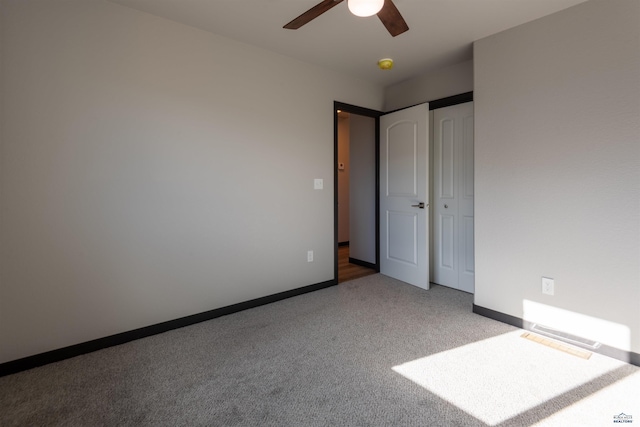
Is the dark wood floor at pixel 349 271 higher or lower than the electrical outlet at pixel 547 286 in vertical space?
lower

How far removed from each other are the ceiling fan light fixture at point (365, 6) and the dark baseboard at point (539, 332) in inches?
99.3

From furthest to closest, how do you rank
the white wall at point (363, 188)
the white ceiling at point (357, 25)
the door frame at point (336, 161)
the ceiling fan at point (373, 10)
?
the white wall at point (363, 188) → the door frame at point (336, 161) → the white ceiling at point (357, 25) → the ceiling fan at point (373, 10)

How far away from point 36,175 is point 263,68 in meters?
1.97

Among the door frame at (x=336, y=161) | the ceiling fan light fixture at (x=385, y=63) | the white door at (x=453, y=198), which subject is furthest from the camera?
the door frame at (x=336, y=161)

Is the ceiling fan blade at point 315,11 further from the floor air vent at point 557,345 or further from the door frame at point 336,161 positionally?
the floor air vent at point 557,345

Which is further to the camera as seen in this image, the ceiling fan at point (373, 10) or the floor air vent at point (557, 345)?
the floor air vent at point (557, 345)

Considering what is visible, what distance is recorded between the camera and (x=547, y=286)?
7.74 ft

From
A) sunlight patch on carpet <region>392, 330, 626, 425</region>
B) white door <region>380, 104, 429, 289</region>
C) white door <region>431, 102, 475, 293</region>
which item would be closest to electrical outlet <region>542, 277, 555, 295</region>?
sunlight patch on carpet <region>392, 330, 626, 425</region>

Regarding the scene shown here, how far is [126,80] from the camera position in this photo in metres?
2.23

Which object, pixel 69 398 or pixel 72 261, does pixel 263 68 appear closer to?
pixel 72 261

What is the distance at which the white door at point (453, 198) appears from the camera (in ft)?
10.7

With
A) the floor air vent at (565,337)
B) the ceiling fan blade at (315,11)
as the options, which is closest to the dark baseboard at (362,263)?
the floor air vent at (565,337)

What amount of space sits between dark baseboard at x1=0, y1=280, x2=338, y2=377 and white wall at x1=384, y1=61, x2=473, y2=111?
2721mm

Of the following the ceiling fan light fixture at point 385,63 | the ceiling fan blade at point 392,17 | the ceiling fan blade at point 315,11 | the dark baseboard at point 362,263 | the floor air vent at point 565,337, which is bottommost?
the floor air vent at point 565,337
